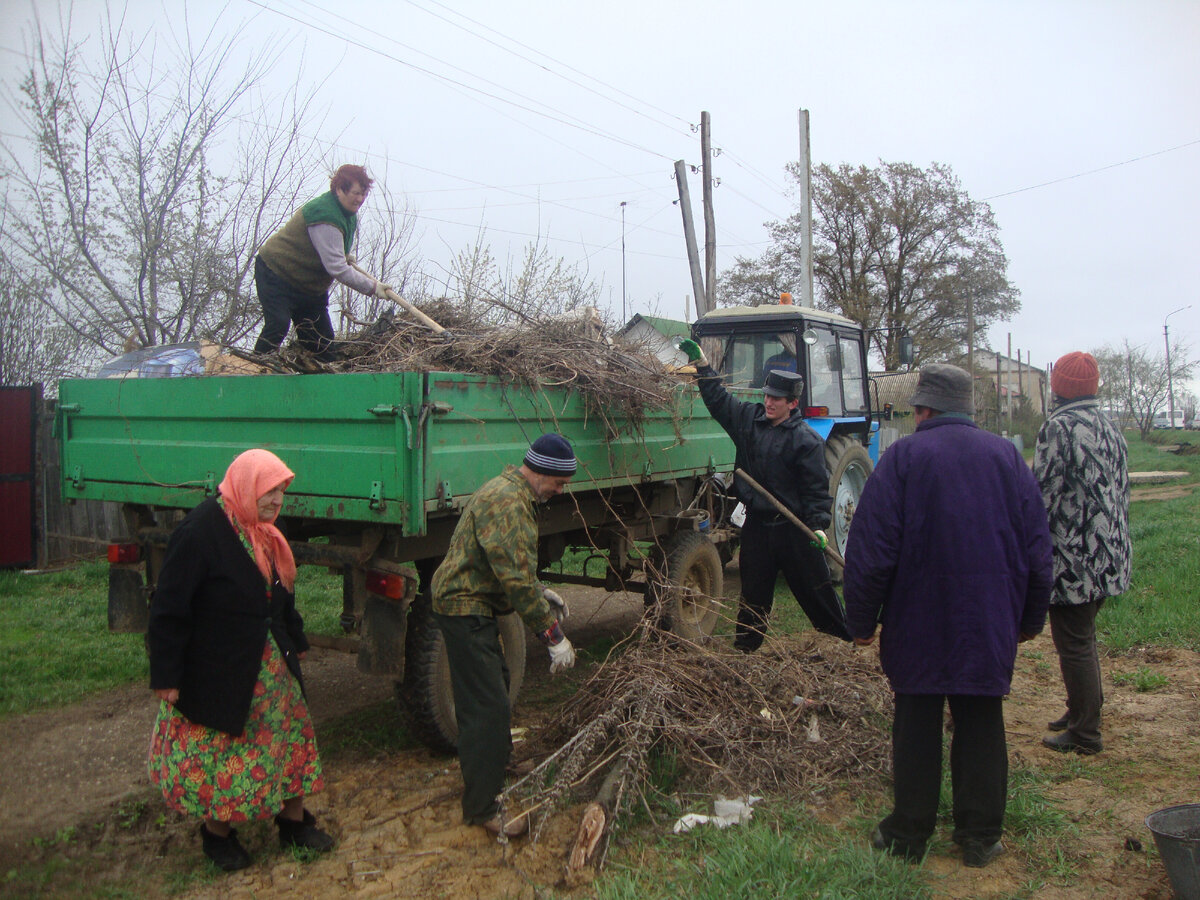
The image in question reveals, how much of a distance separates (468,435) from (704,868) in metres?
1.99

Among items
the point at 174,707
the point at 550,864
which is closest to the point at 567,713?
the point at 550,864

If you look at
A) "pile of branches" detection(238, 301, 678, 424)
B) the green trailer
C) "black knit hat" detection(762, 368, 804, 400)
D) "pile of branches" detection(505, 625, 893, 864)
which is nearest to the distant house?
"pile of branches" detection(238, 301, 678, 424)

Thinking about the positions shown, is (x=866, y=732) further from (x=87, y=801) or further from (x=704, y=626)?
(x=87, y=801)

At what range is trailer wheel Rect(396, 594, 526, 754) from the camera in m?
4.03

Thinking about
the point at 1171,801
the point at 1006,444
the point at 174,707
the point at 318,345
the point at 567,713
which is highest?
the point at 318,345

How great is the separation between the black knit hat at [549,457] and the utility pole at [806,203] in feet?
47.4

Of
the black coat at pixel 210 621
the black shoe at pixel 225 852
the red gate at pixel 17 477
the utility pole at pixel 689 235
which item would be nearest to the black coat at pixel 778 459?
the black coat at pixel 210 621

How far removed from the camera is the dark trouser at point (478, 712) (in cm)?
344

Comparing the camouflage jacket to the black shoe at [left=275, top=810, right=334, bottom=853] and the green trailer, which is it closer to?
the green trailer

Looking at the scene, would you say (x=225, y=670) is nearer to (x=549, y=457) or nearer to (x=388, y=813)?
(x=388, y=813)

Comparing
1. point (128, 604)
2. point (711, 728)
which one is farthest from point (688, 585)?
point (128, 604)

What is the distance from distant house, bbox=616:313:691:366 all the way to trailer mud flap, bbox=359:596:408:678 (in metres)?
2.43

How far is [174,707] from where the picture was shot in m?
2.99

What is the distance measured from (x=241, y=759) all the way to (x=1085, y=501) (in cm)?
378
